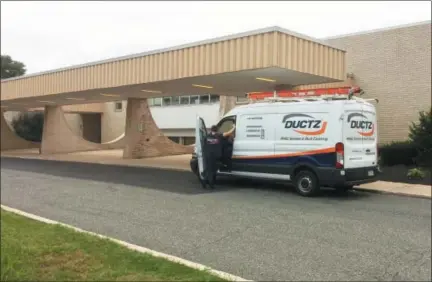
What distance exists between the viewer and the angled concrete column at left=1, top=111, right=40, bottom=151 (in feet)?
127

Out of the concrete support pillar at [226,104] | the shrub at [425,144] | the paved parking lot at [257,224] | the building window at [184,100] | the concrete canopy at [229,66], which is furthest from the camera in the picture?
the building window at [184,100]

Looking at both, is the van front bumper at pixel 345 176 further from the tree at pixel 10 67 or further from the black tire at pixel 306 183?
the tree at pixel 10 67

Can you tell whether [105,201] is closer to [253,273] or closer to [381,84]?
[253,273]

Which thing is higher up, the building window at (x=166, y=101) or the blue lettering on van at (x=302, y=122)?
the building window at (x=166, y=101)

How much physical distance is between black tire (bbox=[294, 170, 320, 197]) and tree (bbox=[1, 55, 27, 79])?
131 feet

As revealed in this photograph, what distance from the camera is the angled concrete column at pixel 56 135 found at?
3297 centimetres

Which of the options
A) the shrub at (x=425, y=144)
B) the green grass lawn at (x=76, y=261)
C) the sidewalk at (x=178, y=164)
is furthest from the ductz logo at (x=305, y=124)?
the shrub at (x=425, y=144)

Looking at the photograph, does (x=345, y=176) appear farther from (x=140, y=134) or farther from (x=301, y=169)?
(x=140, y=134)

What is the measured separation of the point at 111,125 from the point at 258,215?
37.0 metres

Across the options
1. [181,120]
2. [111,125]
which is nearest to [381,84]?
[181,120]

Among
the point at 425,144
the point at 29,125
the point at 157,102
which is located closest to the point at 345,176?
the point at 425,144

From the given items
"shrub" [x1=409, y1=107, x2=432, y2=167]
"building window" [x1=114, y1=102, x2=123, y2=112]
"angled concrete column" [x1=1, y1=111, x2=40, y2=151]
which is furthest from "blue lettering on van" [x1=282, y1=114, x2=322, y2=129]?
"building window" [x1=114, y1=102, x2=123, y2=112]

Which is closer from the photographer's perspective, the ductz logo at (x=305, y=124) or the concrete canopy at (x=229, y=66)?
the ductz logo at (x=305, y=124)

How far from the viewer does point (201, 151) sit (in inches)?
509
